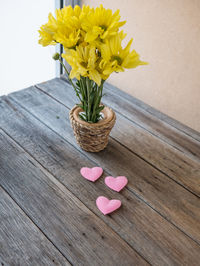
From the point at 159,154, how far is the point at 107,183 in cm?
30

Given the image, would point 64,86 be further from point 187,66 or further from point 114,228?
point 114,228

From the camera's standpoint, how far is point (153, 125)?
151cm

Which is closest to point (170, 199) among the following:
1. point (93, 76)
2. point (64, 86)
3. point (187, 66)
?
point (93, 76)

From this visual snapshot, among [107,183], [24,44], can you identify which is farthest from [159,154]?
[24,44]

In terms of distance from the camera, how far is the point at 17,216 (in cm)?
104

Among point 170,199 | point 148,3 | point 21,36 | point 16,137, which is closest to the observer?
point 170,199

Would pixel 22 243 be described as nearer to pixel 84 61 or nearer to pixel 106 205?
pixel 106 205

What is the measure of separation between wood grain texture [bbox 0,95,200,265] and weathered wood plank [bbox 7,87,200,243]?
0.02m

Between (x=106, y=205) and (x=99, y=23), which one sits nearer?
(x=99, y=23)

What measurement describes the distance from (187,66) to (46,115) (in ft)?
2.30

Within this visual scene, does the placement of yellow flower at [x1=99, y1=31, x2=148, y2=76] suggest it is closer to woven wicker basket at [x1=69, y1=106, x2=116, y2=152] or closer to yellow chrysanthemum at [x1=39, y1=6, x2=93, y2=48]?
yellow chrysanthemum at [x1=39, y1=6, x2=93, y2=48]

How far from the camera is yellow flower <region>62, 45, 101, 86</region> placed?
0.97 m

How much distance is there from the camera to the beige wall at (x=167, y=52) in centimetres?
137

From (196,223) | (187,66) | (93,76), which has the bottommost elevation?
(196,223)
